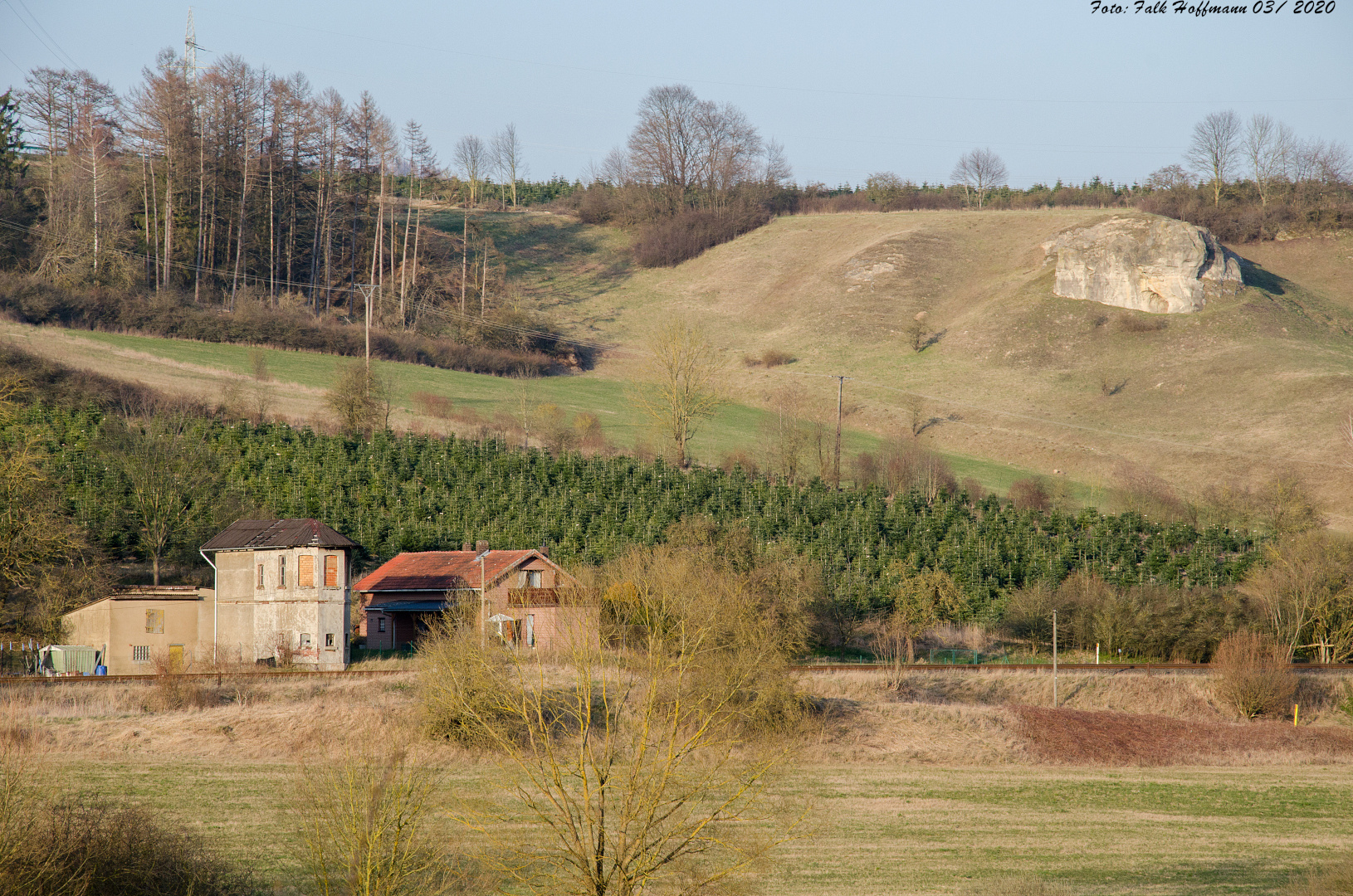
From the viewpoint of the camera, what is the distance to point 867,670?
3388cm

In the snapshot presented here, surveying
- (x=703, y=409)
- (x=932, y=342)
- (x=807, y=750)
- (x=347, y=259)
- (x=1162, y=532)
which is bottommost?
(x=807, y=750)

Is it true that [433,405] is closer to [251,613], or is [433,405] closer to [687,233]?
[251,613]

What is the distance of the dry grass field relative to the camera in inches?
798

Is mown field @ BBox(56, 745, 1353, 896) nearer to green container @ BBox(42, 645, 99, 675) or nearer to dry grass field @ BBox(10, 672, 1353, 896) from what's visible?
dry grass field @ BBox(10, 672, 1353, 896)

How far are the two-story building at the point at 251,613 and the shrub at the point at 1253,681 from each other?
27193 millimetres

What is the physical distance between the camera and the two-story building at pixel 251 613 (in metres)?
33.9

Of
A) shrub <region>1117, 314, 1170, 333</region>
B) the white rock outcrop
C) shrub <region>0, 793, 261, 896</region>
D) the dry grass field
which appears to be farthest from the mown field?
the white rock outcrop

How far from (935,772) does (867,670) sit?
6.10 metres

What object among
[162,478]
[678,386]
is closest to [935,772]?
[162,478]

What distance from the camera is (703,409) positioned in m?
61.4

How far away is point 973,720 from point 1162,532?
24.5m

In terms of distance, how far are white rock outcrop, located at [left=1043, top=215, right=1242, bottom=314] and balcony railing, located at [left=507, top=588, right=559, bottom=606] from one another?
63460mm

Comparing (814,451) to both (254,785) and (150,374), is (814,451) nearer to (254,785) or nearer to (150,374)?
(150,374)

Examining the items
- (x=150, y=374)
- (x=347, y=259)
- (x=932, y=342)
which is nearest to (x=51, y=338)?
(x=150, y=374)
